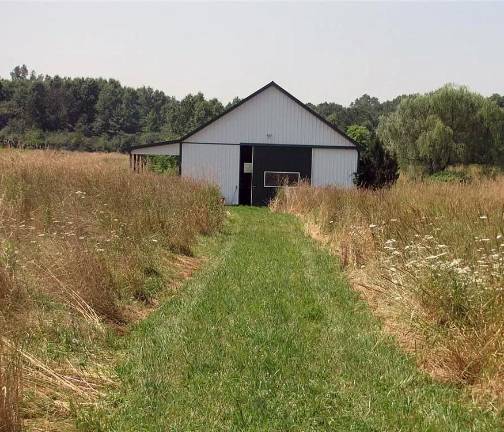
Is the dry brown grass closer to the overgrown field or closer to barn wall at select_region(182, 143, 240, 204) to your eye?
the overgrown field

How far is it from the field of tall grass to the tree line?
302 inches

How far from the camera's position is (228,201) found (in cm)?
2830

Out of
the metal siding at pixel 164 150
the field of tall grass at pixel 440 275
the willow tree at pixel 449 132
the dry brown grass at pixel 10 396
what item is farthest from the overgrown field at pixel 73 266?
the willow tree at pixel 449 132

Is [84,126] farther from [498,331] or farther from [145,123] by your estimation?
[498,331]

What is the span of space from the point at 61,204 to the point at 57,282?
2.79 metres

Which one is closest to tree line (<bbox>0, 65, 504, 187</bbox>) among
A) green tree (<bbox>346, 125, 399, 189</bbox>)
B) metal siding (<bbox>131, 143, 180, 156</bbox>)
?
green tree (<bbox>346, 125, 399, 189</bbox>)

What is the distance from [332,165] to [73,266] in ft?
76.2

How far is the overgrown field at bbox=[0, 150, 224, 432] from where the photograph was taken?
13.3 feet

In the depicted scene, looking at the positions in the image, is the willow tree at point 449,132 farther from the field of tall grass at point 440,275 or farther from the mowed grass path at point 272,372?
the mowed grass path at point 272,372

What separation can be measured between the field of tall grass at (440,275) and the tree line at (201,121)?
25.2 ft

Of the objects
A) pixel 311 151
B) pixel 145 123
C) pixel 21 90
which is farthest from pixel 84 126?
pixel 311 151

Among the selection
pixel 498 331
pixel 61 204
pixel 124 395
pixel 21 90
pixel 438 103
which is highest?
pixel 21 90

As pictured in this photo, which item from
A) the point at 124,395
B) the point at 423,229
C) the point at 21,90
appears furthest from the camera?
the point at 21,90

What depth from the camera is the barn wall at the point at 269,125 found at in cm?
2819
